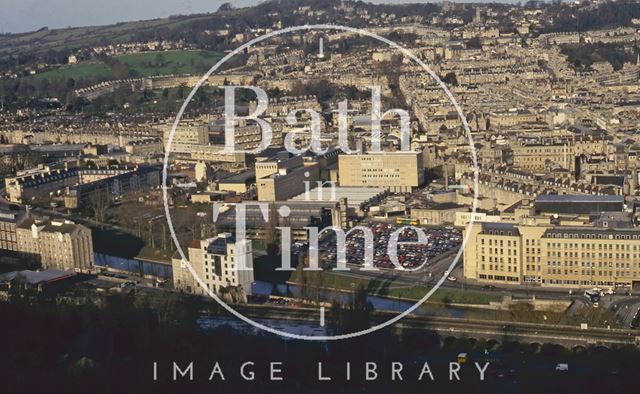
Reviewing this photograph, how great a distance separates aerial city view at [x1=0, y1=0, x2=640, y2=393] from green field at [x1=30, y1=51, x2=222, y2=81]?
381 centimetres

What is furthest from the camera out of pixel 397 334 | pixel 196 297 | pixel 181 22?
pixel 181 22

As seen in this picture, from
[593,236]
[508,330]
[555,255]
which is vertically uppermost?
[593,236]

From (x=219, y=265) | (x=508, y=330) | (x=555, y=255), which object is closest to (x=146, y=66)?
(x=219, y=265)

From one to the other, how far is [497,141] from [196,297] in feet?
21.5

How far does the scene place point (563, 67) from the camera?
69.3 ft

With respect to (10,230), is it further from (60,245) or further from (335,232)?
(335,232)

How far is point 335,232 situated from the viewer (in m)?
9.70

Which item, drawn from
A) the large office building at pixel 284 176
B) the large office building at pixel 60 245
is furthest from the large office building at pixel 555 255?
the large office building at pixel 284 176

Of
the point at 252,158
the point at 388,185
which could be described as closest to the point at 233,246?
the point at 388,185

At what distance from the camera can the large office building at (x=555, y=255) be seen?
306 inches

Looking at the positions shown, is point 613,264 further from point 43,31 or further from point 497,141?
point 43,31

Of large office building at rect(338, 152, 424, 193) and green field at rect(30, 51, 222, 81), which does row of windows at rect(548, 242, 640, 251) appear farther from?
green field at rect(30, 51, 222, 81)

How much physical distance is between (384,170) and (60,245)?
4036mm

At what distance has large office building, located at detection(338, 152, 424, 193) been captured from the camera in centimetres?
1177
